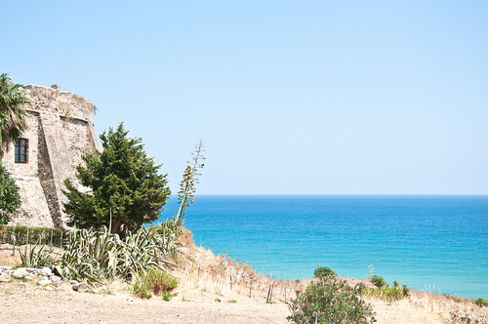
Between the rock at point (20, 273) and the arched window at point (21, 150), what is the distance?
15.2 metres

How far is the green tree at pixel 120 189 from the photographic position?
17516 mm

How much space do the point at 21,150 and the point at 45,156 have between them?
1312 millimetres

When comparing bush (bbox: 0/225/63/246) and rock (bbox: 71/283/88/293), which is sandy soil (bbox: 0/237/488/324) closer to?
rock (bbox: 71/283/88/293)

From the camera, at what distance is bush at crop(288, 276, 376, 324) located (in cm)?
783

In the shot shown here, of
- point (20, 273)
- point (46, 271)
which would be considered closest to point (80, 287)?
point (46, 271)

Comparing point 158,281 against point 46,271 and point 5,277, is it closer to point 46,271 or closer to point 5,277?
point 46,271

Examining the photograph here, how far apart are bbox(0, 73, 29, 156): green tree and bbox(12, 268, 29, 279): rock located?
736 cm

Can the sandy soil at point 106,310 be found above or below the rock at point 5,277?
below

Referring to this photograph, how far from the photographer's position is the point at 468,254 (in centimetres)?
5278

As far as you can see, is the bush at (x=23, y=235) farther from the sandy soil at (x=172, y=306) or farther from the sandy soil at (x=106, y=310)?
the sandy soil at (x=106, y=310)

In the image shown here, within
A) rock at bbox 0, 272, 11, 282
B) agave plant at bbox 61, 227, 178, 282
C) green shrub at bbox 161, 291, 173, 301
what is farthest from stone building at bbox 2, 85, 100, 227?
green shrub at bbox 161, 291, 173, 301

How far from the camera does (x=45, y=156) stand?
25.0 meters

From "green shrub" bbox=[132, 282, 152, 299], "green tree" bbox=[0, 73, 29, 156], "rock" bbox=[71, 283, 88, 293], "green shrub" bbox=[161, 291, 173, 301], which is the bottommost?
"green shrub" bbox=[161, 291, 173, 301]

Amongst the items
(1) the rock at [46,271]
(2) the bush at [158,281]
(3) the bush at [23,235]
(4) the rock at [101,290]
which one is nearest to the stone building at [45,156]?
(3) the bush at [23,235]
